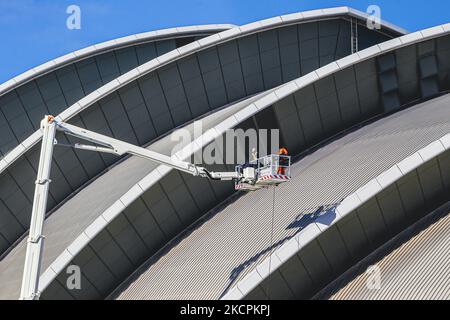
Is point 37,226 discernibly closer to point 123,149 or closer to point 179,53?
point 123,149

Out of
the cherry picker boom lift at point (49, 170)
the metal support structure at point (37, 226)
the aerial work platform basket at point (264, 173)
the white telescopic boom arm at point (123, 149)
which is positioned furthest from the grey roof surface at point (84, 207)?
the aerial work platform basket at point (264, 173)

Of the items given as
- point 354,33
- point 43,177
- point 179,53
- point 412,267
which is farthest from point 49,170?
point 354,33

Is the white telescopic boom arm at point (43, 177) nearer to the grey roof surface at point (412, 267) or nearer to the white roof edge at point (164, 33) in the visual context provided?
the grey roof surface at point (412, 267)

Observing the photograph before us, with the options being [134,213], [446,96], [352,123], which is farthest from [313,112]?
[134,213]

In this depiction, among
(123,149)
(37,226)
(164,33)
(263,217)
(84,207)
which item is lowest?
(84,207)

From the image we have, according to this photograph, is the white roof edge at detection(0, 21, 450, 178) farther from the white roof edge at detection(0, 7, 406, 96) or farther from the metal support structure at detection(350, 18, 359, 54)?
the metal support structure at detection(350, 18, 359, 54)

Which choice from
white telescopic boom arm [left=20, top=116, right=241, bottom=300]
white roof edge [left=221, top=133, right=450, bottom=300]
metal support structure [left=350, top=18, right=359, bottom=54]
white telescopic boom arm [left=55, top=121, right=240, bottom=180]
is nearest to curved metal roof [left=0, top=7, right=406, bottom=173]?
metal support structure [left=350, top=18, right=359, bottom=54]
